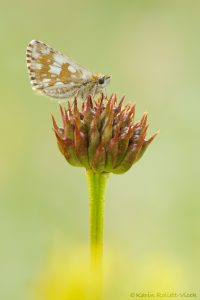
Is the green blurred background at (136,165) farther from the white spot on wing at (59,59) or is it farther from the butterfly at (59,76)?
the white spot on wing at (59,59)

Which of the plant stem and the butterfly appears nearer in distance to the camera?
the plant stem

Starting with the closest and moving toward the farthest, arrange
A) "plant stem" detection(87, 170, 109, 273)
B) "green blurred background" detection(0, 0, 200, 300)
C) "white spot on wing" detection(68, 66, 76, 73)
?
"plant stem" detection(87, 170, 109, 273) → "white spot on wing" detection(68, 66, 76, 73) → "green blurred background" detection(0, 0, 200, 300)

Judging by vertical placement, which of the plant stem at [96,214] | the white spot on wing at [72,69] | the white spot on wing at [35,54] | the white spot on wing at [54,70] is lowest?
the plant stem at [96,214]

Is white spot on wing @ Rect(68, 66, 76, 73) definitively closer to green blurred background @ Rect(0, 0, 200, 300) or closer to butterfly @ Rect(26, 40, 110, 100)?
butterfly @ Rect(26, 40, 110, 100)

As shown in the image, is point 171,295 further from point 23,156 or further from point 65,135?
point 23,156

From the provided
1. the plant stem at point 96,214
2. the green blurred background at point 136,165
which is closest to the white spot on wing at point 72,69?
the green blurred background at point 136,165

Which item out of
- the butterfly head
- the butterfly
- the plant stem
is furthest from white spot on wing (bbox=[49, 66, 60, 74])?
the plant stem
